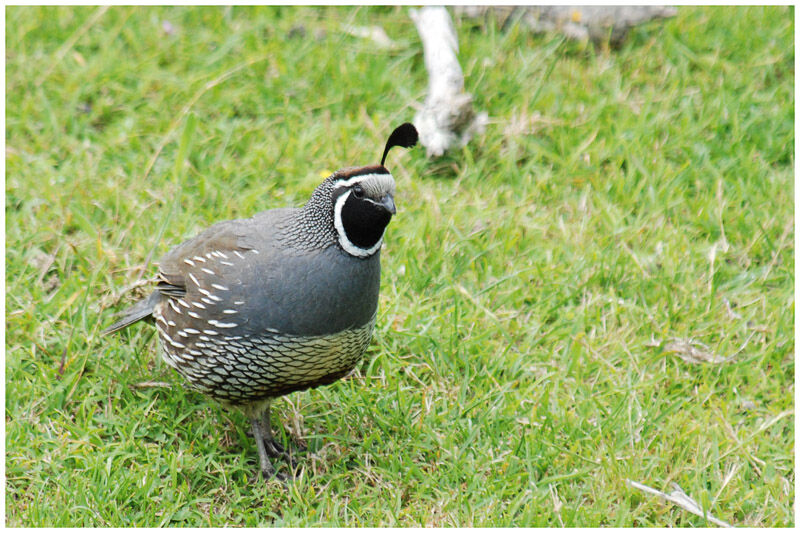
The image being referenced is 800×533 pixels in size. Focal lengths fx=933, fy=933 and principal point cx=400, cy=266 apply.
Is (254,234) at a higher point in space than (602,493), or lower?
higher

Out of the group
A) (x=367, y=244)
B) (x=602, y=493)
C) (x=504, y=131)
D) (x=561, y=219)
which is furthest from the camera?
(x=504, y=131)

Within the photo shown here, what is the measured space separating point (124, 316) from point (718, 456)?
251 cm

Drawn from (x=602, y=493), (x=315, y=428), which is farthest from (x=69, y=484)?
(x=602, y=493)

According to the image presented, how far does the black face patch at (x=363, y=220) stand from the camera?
325 centimetres

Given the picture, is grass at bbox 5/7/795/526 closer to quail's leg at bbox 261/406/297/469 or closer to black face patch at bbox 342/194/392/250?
quail's leg at bbox 261/406/297/469

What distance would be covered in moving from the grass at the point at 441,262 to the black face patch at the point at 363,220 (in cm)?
87

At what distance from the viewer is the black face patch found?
3246 mm

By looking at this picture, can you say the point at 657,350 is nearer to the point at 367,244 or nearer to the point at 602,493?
the point at 602,493

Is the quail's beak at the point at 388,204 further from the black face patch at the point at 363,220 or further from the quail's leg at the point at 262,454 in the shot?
the quail's leg at the point at 262,454

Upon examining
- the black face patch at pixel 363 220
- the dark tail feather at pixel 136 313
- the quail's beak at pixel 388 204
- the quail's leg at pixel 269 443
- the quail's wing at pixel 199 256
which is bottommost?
the quail's leg at pixel 269 443

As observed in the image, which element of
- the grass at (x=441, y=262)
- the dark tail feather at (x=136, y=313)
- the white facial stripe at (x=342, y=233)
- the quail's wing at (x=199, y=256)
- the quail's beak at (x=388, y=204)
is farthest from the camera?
the dark tail feather at (x=136, y=313)

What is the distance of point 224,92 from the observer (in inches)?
212

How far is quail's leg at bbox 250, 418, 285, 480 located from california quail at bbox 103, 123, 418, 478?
0.78ft

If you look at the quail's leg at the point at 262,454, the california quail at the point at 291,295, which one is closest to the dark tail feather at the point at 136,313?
the california quail at the point at 291,295
